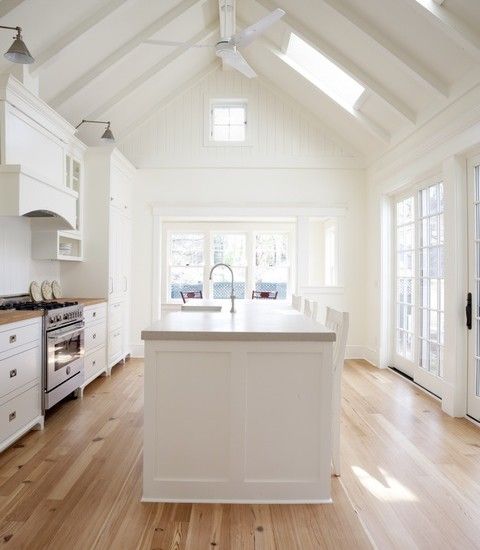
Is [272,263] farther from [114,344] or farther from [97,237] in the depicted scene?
[97,237]

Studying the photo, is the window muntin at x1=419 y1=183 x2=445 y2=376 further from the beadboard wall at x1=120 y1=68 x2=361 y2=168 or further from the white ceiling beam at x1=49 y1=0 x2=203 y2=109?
the white ceiling beam at x1=49 y1=0 x2=203 y2=109

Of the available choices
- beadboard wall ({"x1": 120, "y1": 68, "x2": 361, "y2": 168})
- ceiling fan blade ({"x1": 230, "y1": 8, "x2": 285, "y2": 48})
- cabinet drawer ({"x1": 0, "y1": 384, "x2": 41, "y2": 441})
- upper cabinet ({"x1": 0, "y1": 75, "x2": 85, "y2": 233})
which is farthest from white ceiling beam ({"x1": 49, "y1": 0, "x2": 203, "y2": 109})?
cabinet drawer ({"x1": 0, "y1": 384, "x2": 41, "y2": 441})

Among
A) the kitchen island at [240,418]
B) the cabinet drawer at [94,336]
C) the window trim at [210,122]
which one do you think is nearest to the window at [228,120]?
the window trim at [210,122]

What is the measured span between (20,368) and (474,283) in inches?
136

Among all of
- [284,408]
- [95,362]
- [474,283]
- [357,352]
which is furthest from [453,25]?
[95,362]

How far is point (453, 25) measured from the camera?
3.02m

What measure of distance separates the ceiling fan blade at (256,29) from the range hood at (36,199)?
1906 mm

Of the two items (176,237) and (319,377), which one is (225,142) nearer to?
(176,237)

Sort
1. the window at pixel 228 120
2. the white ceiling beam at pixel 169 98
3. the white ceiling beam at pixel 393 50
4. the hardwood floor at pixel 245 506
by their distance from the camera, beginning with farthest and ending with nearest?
the window at pixel 228 120 < the white ceiling beam at pixel 169 98 < the white ceiling beam at pixel 393 50 < the hardwood floor at pixel 245 506

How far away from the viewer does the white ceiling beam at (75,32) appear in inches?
146

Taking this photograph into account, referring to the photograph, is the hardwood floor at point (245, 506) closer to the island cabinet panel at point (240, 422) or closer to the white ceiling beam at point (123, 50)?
the island cabinet panel at point (240, 422)

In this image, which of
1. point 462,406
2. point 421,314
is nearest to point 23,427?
point 462,406

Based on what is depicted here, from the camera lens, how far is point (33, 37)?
3.56 meters

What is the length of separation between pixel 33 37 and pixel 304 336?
133 inches
